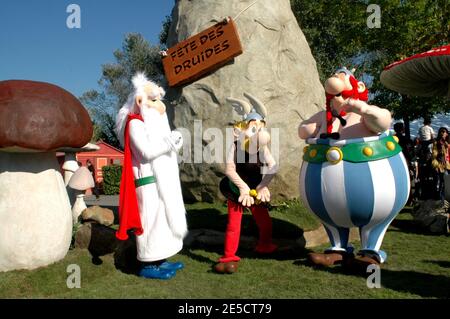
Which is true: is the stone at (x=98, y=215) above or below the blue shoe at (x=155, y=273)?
above

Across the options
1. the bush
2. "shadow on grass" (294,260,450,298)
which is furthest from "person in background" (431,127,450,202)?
the bush

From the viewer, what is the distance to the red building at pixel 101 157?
2048cm

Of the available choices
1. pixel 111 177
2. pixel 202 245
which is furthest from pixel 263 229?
pixel 111 177

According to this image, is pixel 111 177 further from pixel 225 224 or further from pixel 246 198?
pixel 246 198

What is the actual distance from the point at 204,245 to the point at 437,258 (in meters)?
2.45

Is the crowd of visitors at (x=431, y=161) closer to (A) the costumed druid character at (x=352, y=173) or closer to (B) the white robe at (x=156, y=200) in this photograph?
(A) the costumed druid character at (x=352, y=173)

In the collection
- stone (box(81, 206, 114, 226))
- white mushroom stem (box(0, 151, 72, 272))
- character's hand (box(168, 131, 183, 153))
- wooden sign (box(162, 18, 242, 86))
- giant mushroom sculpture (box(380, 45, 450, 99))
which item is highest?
wooden sign (box(162, 18, 242, 86))

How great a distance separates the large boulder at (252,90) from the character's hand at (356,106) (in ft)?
6.95

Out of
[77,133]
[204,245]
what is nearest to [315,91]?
[204,245]

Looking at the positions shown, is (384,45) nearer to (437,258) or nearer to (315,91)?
(315,91)

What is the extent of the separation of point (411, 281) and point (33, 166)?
3328 mm

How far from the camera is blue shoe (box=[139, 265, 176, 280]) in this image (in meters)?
3.79

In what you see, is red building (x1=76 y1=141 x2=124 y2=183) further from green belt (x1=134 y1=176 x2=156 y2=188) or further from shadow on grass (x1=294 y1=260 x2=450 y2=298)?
shadow on grass (x1=294 y1=260 x2=450 y2=298)

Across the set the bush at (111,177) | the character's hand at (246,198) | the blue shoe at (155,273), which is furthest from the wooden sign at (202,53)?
the bush at (111,177)
